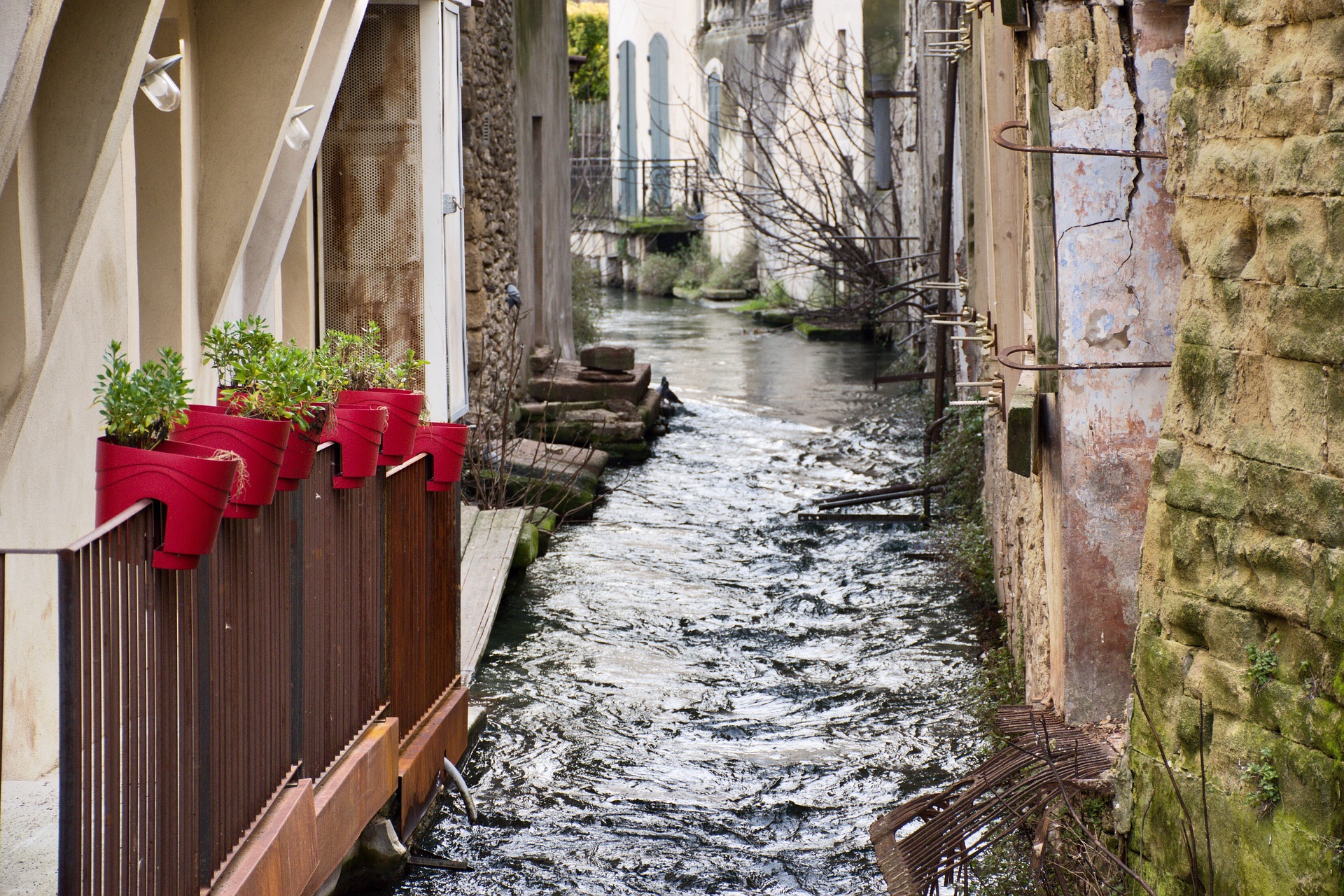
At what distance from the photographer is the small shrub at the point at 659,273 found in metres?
31.3

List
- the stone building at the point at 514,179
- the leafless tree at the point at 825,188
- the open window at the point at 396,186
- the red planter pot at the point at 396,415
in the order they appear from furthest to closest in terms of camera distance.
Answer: the leafless tree at the point at 825,188 < the stone building at the point at 514,179 < the open window at the point at 396,186 < the red planter pot at the point at 396,415

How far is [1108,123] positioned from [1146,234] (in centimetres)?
34

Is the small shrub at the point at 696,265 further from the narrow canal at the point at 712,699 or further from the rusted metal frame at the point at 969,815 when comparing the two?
the rusted metal frame at the point at 969,815

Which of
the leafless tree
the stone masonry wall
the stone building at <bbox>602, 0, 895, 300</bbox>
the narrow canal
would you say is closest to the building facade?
the narrow canal

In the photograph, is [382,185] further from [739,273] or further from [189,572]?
[739,273]

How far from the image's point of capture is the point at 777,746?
18.5ft

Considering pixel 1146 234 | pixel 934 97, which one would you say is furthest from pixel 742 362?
pixel 1146 234

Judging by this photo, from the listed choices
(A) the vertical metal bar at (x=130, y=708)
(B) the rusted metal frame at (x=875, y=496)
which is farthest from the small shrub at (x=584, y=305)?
(A) the vertical metal bar at (x=130, y=708)

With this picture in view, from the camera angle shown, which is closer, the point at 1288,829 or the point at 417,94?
the point at 1288,829

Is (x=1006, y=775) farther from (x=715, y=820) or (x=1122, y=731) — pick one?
(x=715, y=820)

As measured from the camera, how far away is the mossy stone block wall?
2.66 meters

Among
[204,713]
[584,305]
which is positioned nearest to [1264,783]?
[204,713]

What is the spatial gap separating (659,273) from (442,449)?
88.3 feet

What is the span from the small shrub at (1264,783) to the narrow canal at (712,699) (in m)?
1.74
